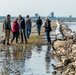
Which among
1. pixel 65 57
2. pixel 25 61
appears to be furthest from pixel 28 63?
pixel 65 57

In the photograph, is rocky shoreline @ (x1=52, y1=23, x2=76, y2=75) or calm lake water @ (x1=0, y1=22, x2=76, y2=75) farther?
calm lake water @ (x1=0, y1=22, x2=76, y2=75)

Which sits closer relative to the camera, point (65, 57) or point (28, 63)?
point (28, 63)

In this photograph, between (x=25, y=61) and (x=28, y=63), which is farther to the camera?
(x=25, y=61)

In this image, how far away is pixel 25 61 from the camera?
18984mm

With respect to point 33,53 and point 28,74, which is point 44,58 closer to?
point 33,53

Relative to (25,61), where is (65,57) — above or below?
above

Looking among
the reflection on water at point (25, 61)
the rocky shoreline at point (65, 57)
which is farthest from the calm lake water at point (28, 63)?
the rocky shoreline at point (65, 57)

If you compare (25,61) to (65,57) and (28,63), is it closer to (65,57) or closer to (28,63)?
(28,63)

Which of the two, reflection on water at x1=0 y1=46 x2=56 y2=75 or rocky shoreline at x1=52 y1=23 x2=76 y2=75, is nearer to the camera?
rocky shoreline at x1=52 y1=23 x2=76 y2=75

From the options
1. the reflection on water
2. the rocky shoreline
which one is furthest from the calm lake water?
the rocky shoreline

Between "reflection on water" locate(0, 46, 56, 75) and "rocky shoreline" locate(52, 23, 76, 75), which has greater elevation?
"rocky shoreline" locate(52, 23, 76, 75)

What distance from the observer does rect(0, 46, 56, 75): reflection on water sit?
1580cm

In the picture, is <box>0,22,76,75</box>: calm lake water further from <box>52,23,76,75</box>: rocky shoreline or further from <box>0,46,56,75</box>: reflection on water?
<box>52,23,76,75</box>: rocky shoreline

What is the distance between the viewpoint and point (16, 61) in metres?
18.8
